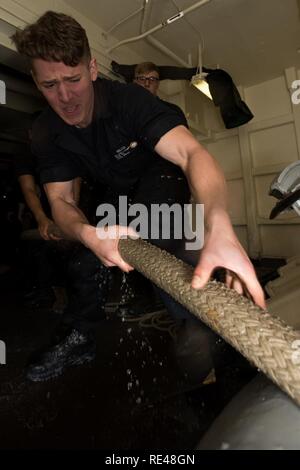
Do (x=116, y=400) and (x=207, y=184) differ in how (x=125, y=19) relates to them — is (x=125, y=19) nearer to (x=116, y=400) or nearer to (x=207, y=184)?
(x=207, y=184)

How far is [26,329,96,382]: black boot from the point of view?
3.38 ft

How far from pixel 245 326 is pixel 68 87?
0.77 m

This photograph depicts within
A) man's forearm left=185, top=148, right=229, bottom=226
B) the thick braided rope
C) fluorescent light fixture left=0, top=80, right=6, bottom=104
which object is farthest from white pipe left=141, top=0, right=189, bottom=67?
the thick braided rope

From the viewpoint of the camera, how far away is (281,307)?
115 centimetres

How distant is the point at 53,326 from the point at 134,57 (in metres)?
Answer: 1.89

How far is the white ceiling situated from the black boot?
1.77 metres

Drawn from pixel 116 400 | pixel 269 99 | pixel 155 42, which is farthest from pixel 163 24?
pixel 116 400

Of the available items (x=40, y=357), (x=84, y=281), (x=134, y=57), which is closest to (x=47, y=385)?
(x=40, y=357)

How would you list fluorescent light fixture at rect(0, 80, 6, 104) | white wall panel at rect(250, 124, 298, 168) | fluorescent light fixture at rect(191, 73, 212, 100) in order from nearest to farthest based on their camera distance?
fluorescent light fixture at rect(0, 80, 6, 104) < fluorescent light fixture at rect(191, 73, 212, 100) < white wall panel at rect(250, 124, 298, 168)

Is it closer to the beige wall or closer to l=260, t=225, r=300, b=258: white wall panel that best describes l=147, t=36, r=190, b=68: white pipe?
the beige wall

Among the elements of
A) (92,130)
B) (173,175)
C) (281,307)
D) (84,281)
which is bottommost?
(281,307)

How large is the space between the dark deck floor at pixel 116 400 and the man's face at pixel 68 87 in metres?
0.82

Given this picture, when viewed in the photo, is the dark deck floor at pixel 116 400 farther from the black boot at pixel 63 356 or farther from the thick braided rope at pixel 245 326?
the thick braided rope at pixel 245 326

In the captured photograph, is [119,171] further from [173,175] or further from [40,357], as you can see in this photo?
[40,357]
